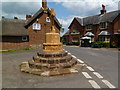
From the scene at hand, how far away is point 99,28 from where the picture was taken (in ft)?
103

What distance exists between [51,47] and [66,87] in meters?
4.39

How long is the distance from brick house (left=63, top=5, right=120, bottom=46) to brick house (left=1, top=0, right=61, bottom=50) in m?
12.7

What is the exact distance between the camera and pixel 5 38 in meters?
21.0

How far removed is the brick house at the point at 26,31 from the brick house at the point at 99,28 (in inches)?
500

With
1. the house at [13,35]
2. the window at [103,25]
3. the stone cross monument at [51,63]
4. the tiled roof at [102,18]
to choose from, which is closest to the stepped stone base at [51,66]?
the stone cross monument at [51,63]

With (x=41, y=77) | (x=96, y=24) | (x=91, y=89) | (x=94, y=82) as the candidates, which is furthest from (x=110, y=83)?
(x=96, y=24)

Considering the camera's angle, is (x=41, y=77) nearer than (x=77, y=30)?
Yes

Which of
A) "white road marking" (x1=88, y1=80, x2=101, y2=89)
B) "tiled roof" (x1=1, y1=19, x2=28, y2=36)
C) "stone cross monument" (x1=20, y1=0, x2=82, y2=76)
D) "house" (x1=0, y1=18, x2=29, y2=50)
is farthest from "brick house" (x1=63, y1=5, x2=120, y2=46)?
"white road marking" (x1=88, y1=80, x2=101, y2=89)

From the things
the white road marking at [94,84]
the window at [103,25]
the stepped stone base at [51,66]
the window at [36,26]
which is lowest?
the white road marking at [94,84]

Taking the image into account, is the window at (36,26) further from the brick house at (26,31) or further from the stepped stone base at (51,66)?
the stepped stone base at (51,66)

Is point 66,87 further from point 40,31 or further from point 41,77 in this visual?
point 40,31

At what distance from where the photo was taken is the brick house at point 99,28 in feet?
90.4

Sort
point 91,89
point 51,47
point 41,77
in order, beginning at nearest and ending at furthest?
point 91,89 < point 41,77 < point 51,47

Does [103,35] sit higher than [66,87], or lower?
higher
